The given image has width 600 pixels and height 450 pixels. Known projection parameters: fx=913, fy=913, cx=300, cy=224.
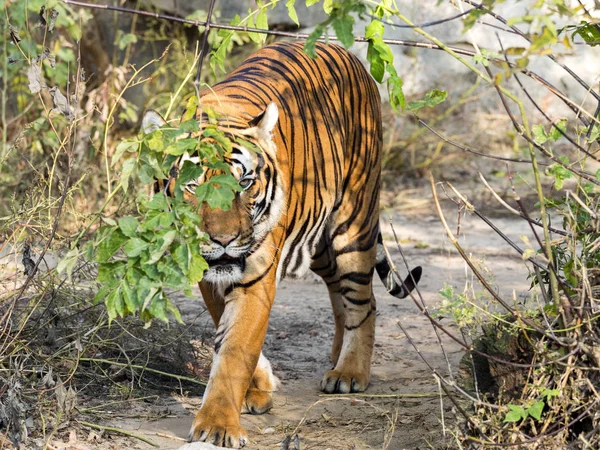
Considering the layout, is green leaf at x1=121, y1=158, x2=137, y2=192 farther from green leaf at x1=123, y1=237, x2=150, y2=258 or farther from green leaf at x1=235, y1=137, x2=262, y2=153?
green leaf at x1=235, y1=137, x2=262, y2=153

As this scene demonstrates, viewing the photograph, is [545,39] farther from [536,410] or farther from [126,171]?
[126,171]

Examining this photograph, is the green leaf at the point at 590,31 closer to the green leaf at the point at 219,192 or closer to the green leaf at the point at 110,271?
the green leaf at the point at 219,192

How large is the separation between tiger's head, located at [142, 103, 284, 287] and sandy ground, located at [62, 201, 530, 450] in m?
0.66

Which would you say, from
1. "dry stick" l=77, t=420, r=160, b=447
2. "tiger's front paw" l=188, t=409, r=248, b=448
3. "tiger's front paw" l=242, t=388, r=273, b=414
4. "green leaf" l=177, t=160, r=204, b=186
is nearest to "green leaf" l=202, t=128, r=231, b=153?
"green leaf" l=177, t=160, r=204, b=186

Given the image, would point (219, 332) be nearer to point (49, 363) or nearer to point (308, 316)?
point (49, 363)

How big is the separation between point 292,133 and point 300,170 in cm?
17

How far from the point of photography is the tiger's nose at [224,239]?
11.2 feet

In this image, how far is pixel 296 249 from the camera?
413cm

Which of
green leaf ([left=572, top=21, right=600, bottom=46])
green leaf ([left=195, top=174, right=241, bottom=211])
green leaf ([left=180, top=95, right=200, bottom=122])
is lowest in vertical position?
green leaf ([left=195, top=174, right=241, bottom=211])

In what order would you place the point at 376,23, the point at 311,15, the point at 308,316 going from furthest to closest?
the point at 311,15 < the point at 308,316 < the point at 376,23

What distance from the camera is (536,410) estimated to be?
106 inches

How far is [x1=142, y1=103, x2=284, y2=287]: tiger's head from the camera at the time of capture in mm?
3416

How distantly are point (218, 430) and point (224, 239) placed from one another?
708 millimetres

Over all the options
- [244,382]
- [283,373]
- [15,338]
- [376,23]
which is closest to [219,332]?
[244,382]
